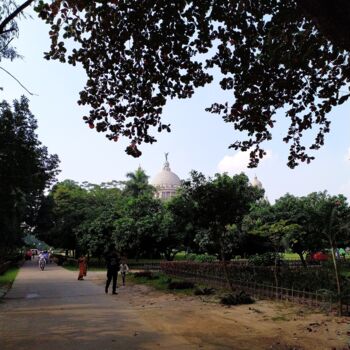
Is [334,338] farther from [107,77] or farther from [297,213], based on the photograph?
[297,213]

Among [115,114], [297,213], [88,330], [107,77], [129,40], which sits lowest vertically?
[88,330]

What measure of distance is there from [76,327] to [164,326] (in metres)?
1.74

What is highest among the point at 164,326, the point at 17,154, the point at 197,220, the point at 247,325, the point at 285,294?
the point at 17,154

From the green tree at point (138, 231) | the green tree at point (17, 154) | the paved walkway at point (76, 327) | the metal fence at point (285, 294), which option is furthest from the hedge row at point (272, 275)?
the green tree at point (138, 231)

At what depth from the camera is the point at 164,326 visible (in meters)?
8.70

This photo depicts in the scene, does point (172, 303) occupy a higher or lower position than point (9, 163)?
lower

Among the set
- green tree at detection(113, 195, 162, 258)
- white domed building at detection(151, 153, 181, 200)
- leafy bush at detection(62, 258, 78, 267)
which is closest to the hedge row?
green tree at detection(113, 195, 162, 258)

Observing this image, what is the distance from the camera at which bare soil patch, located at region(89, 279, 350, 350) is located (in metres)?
7.16

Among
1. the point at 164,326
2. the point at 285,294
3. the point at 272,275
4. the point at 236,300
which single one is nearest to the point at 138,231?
the point at 272,275

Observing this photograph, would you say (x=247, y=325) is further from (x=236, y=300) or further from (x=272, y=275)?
(x=272, y=275)

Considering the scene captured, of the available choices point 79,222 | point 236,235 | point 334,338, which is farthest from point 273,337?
point 79,222

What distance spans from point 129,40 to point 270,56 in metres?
2.05

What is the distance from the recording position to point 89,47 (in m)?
6.34

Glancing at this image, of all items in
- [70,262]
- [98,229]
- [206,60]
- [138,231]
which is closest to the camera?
[206,60]
